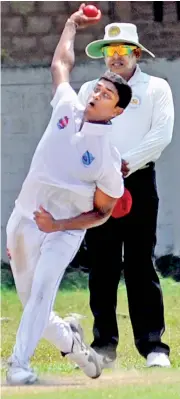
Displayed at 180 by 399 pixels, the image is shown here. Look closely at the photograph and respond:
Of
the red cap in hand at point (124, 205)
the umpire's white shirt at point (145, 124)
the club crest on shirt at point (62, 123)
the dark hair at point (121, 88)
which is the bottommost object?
the red cap in hand at point (124, 205)

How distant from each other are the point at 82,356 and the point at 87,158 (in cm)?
90

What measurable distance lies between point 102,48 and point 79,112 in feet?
3.13

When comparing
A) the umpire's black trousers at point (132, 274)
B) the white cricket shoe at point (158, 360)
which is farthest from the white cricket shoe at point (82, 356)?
the umpire's black trousers at point (132, 274)

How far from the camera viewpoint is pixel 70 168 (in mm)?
5723

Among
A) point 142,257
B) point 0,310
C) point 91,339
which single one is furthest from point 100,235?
point 0,310

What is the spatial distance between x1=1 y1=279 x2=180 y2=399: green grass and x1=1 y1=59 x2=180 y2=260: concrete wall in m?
0.40

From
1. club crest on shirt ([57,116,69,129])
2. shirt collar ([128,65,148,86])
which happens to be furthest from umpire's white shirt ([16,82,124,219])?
shirt collar ([128,65,148,86])

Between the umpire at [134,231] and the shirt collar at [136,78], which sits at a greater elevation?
the shirt collar at [136,78]

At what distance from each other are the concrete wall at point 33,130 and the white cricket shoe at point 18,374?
272 cm

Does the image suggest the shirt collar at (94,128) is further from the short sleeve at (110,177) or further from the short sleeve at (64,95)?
the short sleeve at (64,95)

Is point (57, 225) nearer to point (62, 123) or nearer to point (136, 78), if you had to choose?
point (62, 123)

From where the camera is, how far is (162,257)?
836cm

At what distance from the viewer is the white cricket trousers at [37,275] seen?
18.8 ft

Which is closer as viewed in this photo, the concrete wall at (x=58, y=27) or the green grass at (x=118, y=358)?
the green grass at (x=118, y=358)
